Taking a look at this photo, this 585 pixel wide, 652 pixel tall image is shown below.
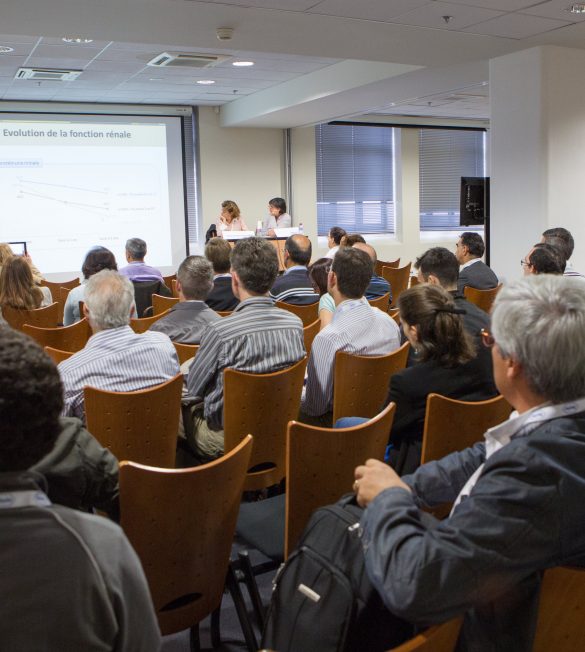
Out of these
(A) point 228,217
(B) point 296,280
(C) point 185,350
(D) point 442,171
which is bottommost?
(C) point 185,350

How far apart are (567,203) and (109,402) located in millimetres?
6032

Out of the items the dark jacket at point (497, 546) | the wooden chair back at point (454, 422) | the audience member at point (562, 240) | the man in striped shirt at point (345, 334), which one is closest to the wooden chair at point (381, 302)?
the man in striped shirt at point (345, 334)

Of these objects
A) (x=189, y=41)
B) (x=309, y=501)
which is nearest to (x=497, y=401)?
(x=309, y=501)

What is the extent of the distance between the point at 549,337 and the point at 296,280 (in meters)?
4.31

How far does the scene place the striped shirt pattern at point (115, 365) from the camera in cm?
282

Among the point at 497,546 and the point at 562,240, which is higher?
the point at 562,240

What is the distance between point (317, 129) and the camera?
13.4 m

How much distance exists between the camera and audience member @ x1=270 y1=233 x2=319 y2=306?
5.51 m

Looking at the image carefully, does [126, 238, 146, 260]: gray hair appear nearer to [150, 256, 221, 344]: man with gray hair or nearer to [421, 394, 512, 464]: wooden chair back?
[150, 256, 221, 344]: man with gray hair

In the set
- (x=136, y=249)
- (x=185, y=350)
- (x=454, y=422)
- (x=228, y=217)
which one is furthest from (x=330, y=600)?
(x=228, y=217)

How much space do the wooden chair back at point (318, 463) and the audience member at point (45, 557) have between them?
89 centimetres

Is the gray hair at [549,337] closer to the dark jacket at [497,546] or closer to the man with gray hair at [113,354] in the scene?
the dark jacket at [497,546]

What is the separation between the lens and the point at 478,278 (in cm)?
623

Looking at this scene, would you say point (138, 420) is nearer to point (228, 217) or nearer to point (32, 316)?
point (32, 316)
